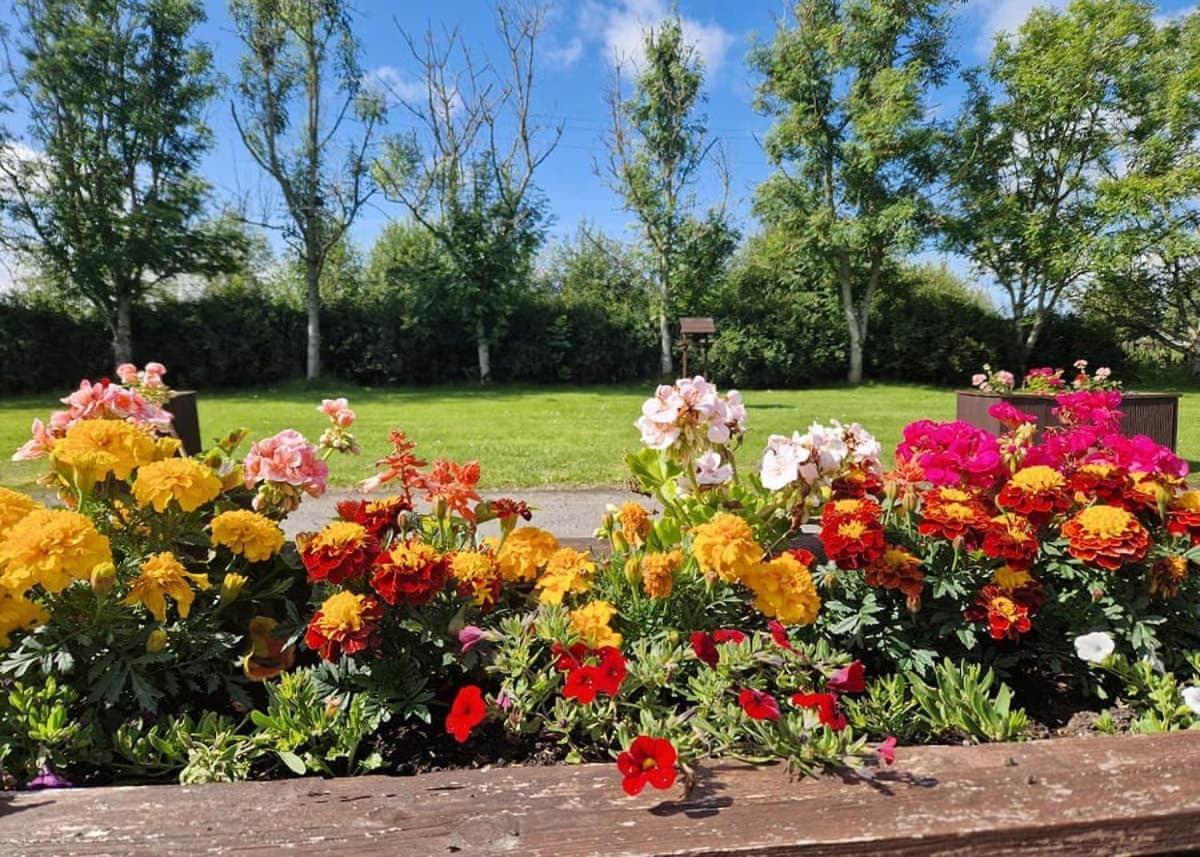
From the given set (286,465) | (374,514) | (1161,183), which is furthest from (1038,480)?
(1161,183)

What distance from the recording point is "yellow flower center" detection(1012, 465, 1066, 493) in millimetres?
Answer: 1427

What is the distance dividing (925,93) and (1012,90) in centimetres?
289

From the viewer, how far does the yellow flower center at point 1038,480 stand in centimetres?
143

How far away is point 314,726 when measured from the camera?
1.12m

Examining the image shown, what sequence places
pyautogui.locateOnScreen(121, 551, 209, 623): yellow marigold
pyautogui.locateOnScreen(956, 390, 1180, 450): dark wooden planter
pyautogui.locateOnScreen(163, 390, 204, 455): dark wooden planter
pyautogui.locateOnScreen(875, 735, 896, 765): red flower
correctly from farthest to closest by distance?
pyautogui.locateOnScreen(956, 390, 1180, 450): dark wooden planter → pyautogui.locateOnScreen(163, 390, 204, 455): dark wooden planter → pyautogui.locateOnScreen(121, 551, 209, 623): yellow marigold → pyautogui.locateOnScreen(875, 735, 896, 765): red flower

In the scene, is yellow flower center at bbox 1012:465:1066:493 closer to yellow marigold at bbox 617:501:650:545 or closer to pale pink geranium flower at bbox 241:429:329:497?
yellow marigold at bbox 617:501:650:545

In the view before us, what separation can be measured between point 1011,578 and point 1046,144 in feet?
74.5

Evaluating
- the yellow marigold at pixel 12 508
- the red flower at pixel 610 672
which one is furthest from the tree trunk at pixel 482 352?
the red flower at pixel 610 672

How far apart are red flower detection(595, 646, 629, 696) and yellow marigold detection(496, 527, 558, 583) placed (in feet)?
1.18

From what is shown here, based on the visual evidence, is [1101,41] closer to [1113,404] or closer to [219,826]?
[1113,404]

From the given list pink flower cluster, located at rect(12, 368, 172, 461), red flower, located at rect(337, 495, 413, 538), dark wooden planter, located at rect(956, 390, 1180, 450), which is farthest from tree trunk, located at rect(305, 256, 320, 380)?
red flower, located at rect(337, 495, 413, 538)

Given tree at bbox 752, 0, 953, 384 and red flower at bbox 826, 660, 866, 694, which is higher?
tree at bbox 752, 0, 953, 384

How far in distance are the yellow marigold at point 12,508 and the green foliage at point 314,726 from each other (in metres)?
0.57

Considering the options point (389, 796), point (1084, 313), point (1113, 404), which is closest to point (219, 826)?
point (389, 796)
